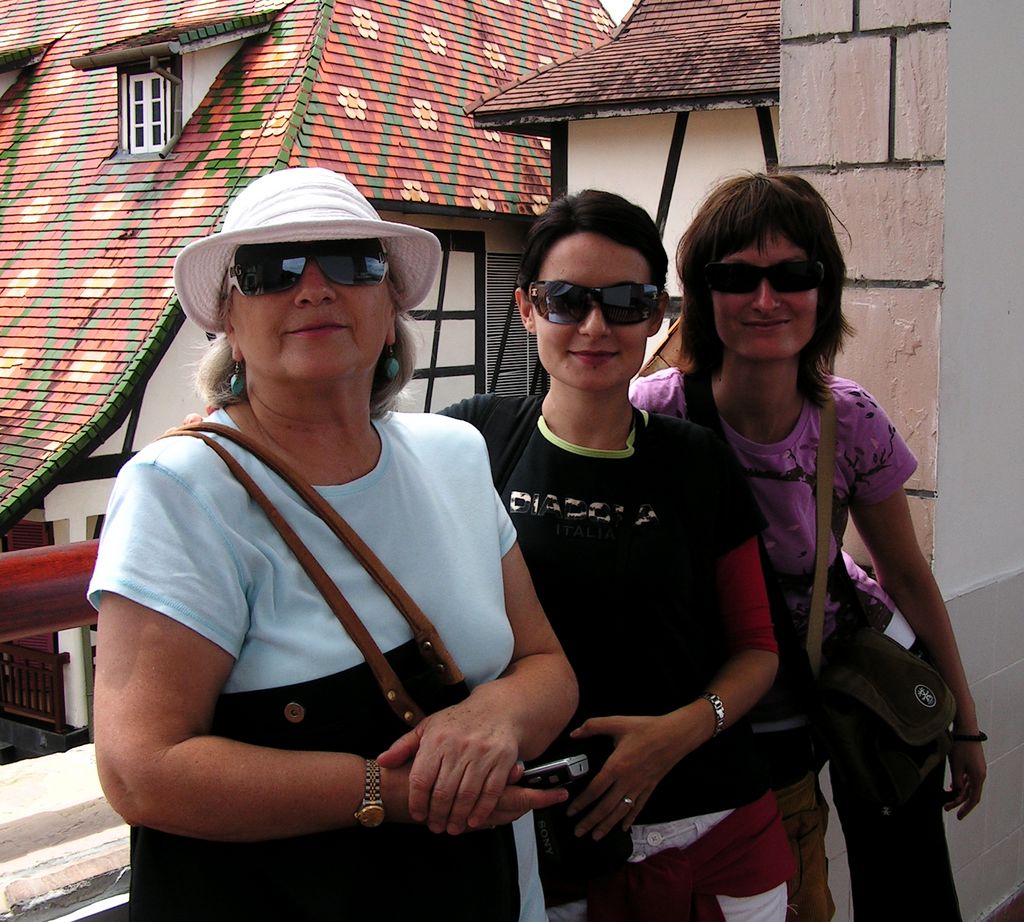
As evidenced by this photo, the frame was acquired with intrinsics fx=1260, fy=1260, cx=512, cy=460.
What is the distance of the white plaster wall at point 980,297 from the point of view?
2.40m

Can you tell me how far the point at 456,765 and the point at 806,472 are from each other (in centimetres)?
81

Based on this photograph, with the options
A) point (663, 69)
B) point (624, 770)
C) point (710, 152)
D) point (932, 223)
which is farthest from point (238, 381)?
point (663, 69)

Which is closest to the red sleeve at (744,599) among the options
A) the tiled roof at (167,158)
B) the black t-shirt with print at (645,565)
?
the black t-shirt with print at (645,565)

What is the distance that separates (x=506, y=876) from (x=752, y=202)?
3.16 feet

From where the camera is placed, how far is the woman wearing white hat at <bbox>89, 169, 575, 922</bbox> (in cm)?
110

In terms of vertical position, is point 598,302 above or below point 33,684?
above

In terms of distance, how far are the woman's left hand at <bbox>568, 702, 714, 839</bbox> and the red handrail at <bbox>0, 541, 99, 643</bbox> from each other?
0.68 m

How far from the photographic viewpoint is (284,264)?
1.26 meters

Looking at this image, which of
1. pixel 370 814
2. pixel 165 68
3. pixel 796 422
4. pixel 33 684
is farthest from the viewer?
pixel 33 684

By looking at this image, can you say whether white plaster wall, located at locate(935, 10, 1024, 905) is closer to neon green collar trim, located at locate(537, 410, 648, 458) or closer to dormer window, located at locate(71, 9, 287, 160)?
neon green collar trim, located at locate(537, 410, 648, 458)

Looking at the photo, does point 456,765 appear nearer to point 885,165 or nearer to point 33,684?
point 885,165

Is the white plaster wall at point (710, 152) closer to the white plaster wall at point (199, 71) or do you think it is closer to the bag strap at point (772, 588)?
the white plaster wall at point (199, 71)

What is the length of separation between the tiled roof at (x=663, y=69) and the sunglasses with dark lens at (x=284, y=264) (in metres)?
8.56

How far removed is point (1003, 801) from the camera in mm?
2824
